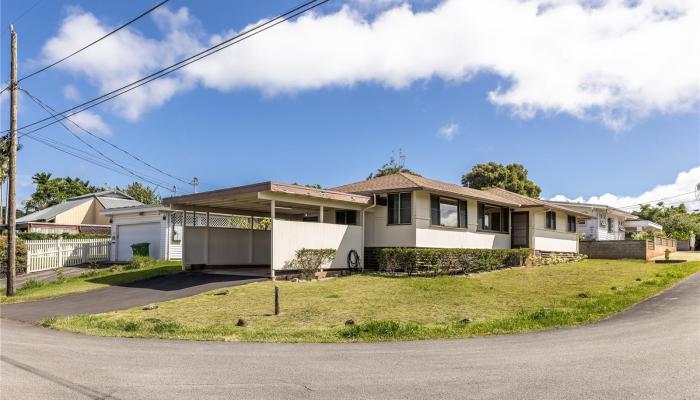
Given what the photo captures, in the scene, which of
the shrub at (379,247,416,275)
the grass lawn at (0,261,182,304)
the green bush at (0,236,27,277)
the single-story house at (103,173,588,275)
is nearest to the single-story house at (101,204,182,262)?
the single-story house at (103,173,588,275)

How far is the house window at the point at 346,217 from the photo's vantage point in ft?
76.4

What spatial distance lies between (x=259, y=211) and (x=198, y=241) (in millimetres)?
3396

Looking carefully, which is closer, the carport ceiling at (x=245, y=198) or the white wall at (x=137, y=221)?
the carport ceiling at (x=245, y=198)

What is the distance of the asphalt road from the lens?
619 cm

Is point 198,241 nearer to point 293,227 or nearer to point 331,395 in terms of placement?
point 293,227

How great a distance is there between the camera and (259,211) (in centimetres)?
2484

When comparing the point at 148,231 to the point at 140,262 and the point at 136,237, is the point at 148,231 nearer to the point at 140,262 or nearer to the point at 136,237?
the point at 136,237

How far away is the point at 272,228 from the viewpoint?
18219 mm

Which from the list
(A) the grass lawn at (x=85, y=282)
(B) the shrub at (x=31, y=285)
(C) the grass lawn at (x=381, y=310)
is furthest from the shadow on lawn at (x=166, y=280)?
(C) the grass lawn at (x=381, y=310)

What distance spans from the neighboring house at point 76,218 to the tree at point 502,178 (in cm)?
3267

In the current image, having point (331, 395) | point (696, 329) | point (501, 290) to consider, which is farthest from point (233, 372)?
point (501, 290)

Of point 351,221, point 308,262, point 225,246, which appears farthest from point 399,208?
point 225,246

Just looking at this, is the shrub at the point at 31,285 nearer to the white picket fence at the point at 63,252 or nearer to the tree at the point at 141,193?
the white picket fence at the point at 63,252

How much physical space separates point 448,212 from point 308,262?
25.0ft
